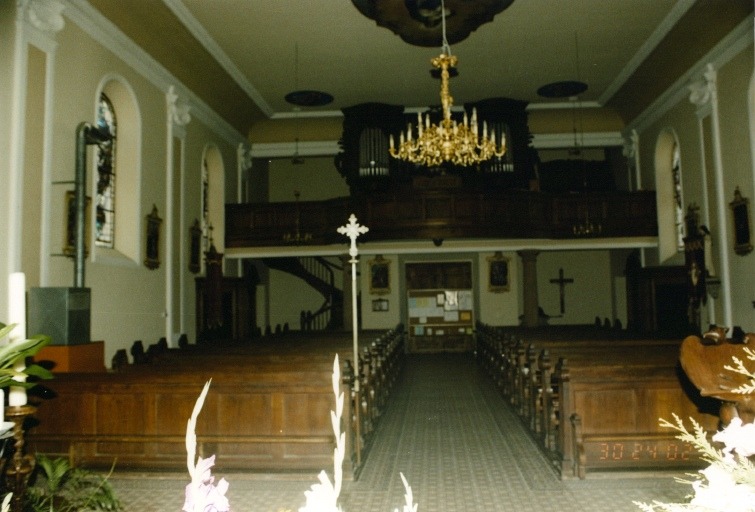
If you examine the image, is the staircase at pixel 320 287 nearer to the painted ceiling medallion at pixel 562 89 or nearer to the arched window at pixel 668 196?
the painted ceiling medallion at pixel 562 89

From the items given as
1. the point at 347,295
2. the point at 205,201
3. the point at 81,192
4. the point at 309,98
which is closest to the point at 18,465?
A: the point at 81,192

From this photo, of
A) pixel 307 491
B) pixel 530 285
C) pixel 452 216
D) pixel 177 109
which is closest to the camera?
pixel 307 491

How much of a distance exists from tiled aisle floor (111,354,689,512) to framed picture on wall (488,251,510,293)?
36.3 ft

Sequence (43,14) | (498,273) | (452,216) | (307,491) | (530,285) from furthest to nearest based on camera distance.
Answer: (498,273), (530,285), (452,216), (43,14), (307,491)

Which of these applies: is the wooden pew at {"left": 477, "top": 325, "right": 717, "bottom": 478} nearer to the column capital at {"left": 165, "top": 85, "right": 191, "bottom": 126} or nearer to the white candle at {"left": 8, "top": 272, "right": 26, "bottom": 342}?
the white candle at {"left": 8, "top": 272, "right": 26, "bottom": 342}

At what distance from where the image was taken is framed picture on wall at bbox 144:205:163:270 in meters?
10.5

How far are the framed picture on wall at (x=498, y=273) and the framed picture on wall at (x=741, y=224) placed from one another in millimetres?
8593

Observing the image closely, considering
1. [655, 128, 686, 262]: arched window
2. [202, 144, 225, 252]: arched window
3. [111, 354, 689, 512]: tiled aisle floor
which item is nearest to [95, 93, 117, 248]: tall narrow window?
[202, 144, 225, 252]: arched window

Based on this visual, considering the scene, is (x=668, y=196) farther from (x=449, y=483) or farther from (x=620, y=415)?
(x=449, y=483)

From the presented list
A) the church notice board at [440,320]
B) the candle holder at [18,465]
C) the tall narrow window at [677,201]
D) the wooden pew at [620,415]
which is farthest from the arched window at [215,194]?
the candle holder at [18,465]

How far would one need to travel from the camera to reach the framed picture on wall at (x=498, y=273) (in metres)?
18.5

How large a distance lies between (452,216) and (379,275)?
5.83m

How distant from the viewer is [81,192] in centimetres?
784

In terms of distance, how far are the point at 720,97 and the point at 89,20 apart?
10344mm
